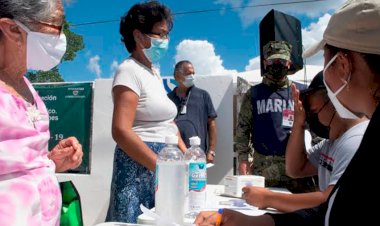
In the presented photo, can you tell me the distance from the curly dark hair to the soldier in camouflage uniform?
4.27 feet

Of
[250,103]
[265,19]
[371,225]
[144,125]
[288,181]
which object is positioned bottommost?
[288,181]

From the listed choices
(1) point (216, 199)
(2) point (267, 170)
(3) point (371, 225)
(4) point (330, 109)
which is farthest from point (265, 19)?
(3) point (371, 225)

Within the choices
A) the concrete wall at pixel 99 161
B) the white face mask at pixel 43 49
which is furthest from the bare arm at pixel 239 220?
the concrete wall at pixel 99 161

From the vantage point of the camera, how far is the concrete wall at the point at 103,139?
536 centimetres

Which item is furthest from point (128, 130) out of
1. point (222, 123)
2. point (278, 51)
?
point (222, 123)

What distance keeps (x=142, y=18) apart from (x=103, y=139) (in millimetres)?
3925

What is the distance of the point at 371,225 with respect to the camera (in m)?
0.75

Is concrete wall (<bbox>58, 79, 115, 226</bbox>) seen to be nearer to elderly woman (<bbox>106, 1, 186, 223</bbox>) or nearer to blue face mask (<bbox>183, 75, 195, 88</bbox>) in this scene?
blue face mask (<bbox>183, 75, 195, 88</bbox>)

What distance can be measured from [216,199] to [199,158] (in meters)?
0.38

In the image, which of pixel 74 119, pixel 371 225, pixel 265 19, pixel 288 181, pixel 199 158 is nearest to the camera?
pixel 371 225

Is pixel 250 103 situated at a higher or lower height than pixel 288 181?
higher

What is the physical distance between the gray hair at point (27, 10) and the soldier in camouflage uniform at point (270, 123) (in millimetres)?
2058

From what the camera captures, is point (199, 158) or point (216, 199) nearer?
point (199, 158)

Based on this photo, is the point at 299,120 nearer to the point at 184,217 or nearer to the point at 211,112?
the point at 184,217
